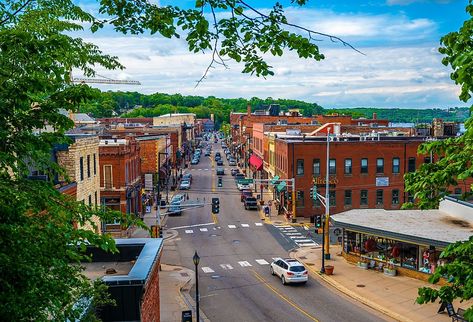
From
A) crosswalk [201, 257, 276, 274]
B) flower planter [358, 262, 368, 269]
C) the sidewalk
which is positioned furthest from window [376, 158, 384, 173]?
crosswalk [201, 257, 276, 274]

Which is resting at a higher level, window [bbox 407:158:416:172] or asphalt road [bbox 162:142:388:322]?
window [bbox 407:158:416:172]

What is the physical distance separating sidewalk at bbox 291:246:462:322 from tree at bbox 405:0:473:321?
→ 16.0 m

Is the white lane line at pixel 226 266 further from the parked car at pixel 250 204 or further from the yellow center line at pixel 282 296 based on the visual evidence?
the parked car at pixel 250 204

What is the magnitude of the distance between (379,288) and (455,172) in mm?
22705

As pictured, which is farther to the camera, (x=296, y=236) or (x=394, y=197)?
(x=394, y=197)

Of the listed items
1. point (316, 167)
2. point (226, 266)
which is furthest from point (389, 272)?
point (316, 167)

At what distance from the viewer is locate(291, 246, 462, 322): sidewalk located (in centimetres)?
2627

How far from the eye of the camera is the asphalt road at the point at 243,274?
88.5 feet

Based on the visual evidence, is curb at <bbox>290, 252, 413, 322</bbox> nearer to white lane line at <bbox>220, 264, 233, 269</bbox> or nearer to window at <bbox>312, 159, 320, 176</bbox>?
white lane line at <bbox>220, 264, 233, 269</bbox>

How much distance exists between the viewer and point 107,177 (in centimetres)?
4838

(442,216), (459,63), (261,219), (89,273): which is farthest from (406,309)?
(261,219)

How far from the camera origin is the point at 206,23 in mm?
6883

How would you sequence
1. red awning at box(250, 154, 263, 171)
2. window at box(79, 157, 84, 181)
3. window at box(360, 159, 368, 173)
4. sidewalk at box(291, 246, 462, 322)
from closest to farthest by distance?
sidewalk at box(291, 246, 462, 322)
window at box(79, 157, 84, 181)
window at box(360, 159, 368, 173)
red awning at box(250, 154, 263, 171)

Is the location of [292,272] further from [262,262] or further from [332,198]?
[332,198]
